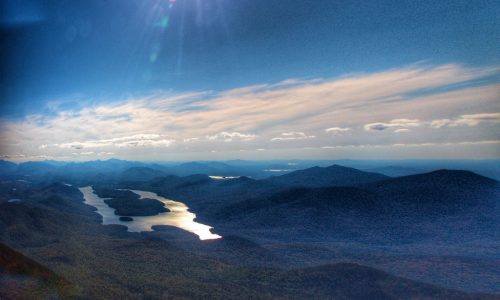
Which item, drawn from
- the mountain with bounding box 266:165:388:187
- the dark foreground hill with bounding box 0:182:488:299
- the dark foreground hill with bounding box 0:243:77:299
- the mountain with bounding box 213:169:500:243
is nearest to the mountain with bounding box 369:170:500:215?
the mountain with bounding box 213:169:500:243

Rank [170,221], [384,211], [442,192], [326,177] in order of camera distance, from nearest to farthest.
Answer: [384,211] < [442,192] < [170,221] < [326,177]

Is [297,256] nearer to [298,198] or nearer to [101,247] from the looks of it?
[101,247]

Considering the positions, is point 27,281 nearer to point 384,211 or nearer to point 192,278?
point 192,278

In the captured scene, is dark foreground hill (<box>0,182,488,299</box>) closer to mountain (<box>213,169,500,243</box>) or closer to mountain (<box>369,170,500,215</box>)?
mountain (<box>213,169,500,243</box>)

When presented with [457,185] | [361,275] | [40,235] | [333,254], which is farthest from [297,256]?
[457,185]

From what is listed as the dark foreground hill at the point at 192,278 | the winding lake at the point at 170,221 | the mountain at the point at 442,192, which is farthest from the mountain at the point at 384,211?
the dark foreground hill at the point at 192,278

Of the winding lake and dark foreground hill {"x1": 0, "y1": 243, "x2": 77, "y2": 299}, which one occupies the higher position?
dark foreground hill {"x1": 0, "y1": 243, "x2": 77, "y2": 299}

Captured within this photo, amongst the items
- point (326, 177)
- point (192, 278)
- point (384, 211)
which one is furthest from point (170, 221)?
point (326, 177)

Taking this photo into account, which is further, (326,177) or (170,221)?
(326,177)
